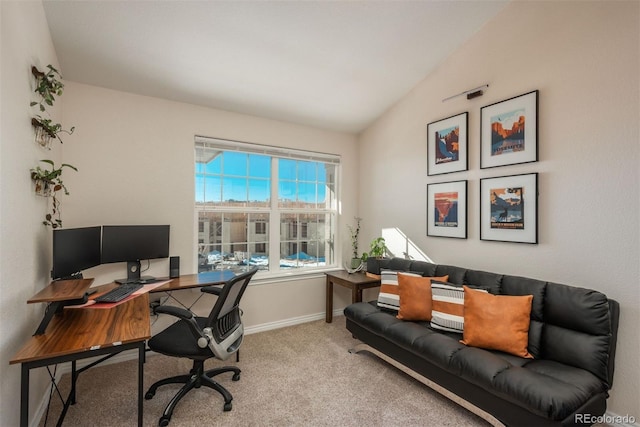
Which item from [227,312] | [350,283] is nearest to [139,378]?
[227,312]

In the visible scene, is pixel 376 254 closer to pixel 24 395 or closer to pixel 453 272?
pixel 453 272

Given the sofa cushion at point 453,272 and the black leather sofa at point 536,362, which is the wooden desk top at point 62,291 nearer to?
the black leather sofa at point 536,362

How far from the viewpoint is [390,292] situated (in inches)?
113

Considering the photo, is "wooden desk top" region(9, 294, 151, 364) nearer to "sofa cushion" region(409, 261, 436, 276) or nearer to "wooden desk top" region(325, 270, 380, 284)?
"wooden desk top" region(325, 270, 380, 284)

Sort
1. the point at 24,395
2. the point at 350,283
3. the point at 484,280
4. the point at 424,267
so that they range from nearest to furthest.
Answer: the point at 24,395, the point at 484,280, the point at 424,267, the point at 350,283

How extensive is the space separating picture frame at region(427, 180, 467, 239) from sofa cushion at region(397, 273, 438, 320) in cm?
63

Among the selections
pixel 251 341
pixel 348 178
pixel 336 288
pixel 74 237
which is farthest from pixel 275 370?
pixel 348 178

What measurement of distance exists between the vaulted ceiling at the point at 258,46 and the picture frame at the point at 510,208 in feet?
4.72

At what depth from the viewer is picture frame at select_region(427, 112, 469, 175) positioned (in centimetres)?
290

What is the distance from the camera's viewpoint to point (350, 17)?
2330 millimetres

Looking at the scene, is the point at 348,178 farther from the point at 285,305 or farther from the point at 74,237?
the point at 74,237

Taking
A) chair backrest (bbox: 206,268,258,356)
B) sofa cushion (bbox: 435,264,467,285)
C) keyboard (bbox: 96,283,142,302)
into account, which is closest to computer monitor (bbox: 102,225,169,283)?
keyboard (bbox: 96,283,142,302)

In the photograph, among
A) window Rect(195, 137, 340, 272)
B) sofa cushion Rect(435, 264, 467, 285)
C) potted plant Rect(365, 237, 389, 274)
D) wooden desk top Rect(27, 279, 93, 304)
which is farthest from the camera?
potted plant Rect(365, 237, 389, 274)

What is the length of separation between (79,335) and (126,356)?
152 centimetres
